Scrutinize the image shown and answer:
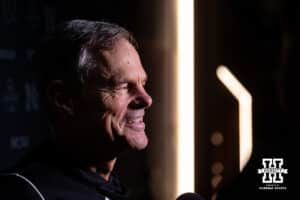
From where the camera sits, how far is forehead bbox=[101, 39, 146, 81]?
1.07 metres

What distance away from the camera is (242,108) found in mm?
1887

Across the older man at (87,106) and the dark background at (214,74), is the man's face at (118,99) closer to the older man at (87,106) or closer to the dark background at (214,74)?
the older man at (87,106)

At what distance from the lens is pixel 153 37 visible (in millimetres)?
1893

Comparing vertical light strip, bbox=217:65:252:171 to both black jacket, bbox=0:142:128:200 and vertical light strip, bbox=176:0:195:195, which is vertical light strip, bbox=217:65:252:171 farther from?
black jacket, bbox=0:142:128:200

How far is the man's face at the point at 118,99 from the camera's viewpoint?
3.53 ft

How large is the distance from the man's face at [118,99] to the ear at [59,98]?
2cm

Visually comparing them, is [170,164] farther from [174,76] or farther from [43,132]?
[43,132]

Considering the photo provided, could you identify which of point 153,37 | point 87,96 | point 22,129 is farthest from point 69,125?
point 153,37

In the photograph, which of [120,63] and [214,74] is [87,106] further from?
[214,74]

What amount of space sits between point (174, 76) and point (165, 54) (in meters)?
0.07

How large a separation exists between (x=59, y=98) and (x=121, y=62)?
0.11 m

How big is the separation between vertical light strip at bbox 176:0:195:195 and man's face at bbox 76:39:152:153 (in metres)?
0.72

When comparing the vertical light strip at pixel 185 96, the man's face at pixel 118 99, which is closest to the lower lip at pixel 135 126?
the man's face at pixel 118 99

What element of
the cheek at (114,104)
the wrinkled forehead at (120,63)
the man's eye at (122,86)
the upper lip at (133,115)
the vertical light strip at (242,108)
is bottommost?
the vertical light strip at (242,108)
